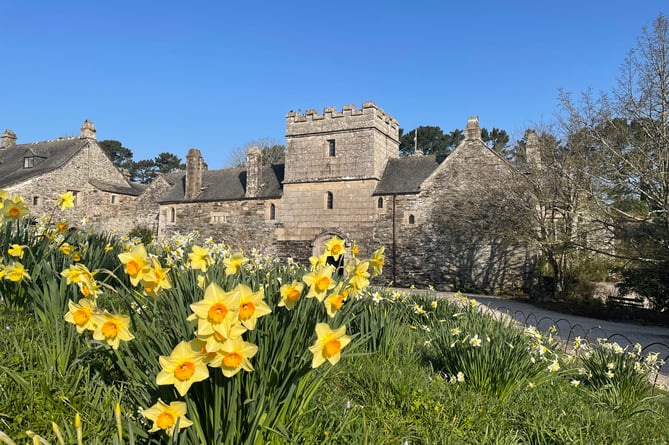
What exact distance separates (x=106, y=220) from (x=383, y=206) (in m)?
20.8

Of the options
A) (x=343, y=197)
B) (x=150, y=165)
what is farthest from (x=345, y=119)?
(x=150, y=165)

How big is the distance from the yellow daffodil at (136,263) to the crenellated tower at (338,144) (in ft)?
74.2

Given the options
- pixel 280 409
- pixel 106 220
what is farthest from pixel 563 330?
pixel 106 220

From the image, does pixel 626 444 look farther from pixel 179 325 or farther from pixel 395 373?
pixel 179 325

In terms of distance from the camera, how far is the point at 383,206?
24422mm

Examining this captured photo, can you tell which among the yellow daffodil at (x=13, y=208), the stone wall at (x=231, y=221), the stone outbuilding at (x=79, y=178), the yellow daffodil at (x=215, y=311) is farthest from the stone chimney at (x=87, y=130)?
the yellow daffodil at (x=215, y=311)

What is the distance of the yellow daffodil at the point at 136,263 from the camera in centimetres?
225

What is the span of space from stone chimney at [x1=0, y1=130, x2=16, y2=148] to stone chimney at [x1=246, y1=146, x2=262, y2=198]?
79.2 feet

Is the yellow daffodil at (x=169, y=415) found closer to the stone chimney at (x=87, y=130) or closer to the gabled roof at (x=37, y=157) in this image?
the gabled roof at (x=37, y=157)

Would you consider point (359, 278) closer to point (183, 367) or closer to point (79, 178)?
point (183, 367)

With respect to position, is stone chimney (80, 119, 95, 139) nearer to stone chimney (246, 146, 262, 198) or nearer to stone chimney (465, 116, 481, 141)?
stone chimney (246, 146, 262, 198)

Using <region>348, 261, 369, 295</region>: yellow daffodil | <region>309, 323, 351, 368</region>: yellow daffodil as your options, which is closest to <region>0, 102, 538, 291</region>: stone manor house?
<region>348, 261, 369, 295</region>: yellow daffodil

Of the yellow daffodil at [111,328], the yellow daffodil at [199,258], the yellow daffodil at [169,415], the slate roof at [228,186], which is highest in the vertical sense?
the slate roof at [228,186]

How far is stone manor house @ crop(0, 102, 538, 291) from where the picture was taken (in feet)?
73.7
